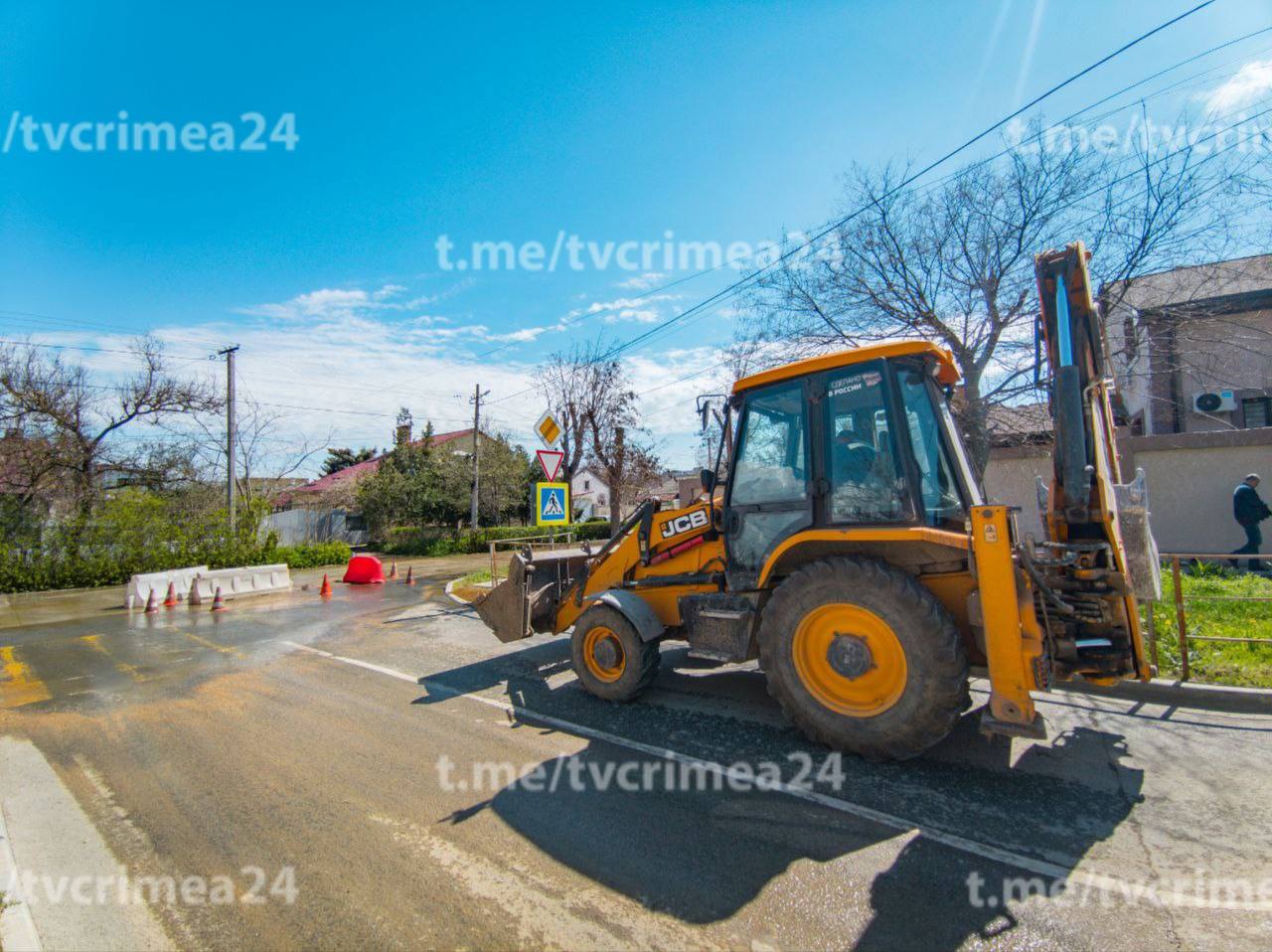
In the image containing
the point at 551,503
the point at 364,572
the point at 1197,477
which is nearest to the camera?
the point at 551,503

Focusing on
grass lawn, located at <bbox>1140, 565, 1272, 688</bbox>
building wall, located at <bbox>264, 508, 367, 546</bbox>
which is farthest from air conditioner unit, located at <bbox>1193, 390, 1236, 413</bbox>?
building wall, located at <bbox>264, 508, 367, 546</bbox>

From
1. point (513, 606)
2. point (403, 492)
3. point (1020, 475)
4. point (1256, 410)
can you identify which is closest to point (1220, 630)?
point (513, 606)

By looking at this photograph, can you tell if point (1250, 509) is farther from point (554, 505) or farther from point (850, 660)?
point (554, 505)

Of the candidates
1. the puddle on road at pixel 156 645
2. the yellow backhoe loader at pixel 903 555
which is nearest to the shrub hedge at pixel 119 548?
the puddle on road at pixel 156 645

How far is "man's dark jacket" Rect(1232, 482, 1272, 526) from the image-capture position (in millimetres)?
10047

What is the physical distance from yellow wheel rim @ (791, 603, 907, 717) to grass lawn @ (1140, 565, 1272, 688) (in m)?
3.50

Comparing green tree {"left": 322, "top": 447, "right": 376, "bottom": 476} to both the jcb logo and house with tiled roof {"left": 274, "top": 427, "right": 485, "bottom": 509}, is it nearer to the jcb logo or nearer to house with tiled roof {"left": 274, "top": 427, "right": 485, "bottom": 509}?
house with tiled roof {"left": 274, "top": 427, "right": 485, "bottom": 509}

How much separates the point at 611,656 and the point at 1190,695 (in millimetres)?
4852

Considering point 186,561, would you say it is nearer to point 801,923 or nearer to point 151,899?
point 151,899

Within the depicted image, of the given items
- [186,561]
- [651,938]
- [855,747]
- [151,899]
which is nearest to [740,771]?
[855,747]

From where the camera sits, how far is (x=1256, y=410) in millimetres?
15367

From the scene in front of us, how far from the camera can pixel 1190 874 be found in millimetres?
2859

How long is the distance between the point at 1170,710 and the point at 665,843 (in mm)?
4478

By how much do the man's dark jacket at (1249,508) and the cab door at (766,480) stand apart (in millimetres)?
10378
